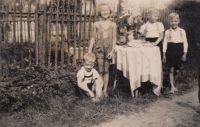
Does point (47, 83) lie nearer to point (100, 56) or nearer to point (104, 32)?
point (100, 56)

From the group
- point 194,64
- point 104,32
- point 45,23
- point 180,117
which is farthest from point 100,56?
point 194,64

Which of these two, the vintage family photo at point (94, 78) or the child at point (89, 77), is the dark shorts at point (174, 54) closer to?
the vintage family photo at point (94, 78)

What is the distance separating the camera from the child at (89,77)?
465 cm

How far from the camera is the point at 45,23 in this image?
5.46 m

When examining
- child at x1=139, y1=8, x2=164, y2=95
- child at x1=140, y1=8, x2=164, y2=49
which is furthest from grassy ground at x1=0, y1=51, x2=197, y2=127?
child at x1=140, y1=8, x2=164, y2=49

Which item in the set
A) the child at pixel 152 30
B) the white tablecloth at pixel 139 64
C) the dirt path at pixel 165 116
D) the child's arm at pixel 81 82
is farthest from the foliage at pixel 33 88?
the child at pixel 152 30

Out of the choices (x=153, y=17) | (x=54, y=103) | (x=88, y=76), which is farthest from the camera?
(x=153, y=17)

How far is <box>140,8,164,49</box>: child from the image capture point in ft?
18.0

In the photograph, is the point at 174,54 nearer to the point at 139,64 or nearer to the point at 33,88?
the point at 139,64

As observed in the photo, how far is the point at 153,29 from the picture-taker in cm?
561

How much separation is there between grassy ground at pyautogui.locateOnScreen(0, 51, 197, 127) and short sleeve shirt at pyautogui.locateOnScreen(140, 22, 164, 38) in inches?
51.2

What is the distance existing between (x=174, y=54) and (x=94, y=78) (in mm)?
2025

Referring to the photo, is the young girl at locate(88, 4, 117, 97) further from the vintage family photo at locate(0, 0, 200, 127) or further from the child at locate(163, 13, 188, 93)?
the child at locate(163, 13, 188, 93)

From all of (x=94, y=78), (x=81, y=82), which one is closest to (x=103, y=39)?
(x=94, y=78)
